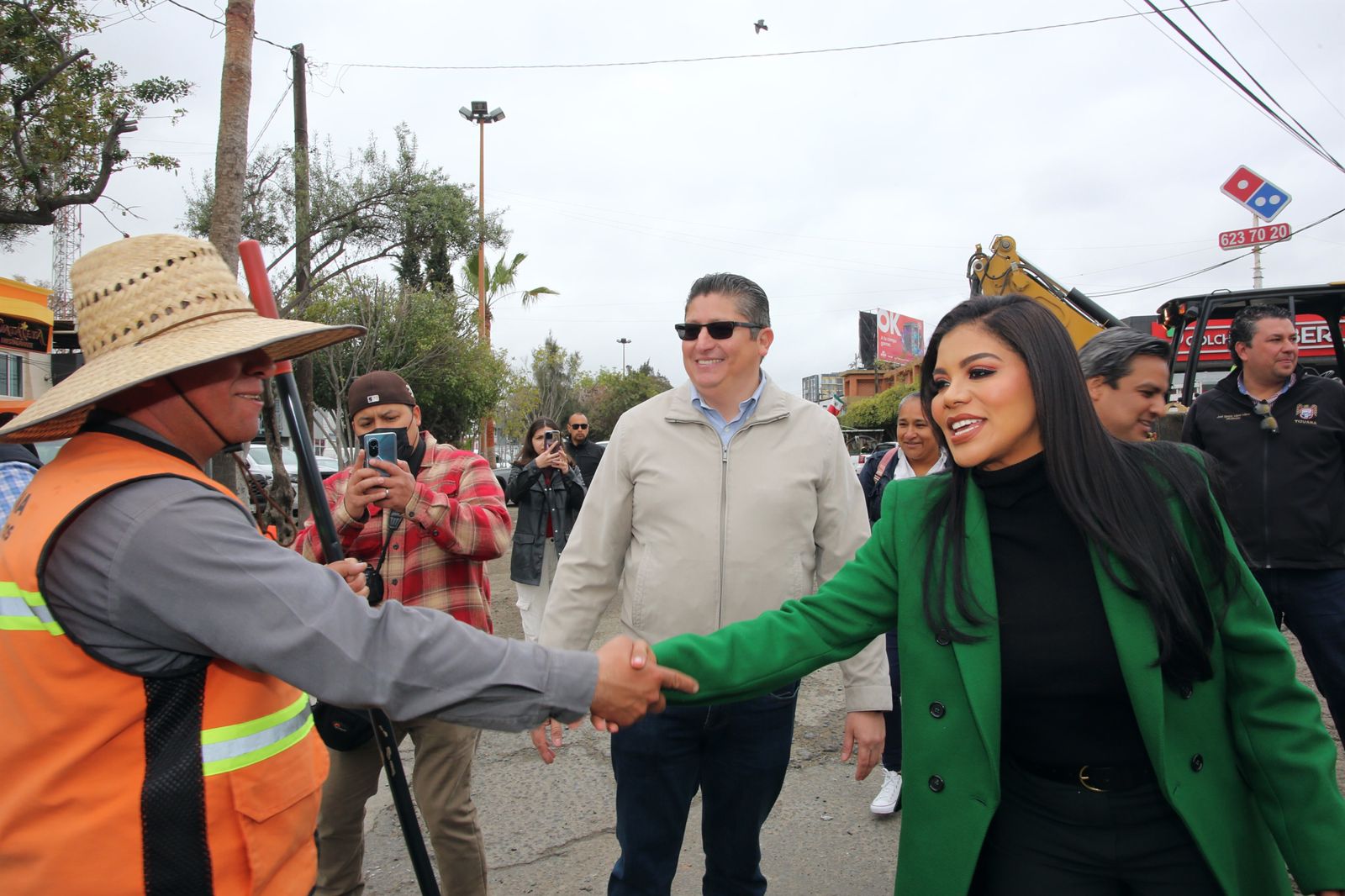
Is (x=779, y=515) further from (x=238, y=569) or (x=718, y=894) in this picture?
(x=238, y=569)

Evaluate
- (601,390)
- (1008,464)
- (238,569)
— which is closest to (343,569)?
(238,569)

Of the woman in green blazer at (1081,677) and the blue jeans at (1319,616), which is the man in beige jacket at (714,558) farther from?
the blue jeans at (1319,616)

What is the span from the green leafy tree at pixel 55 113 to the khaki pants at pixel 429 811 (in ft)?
29.6

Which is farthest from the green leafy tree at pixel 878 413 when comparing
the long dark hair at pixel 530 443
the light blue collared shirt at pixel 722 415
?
the light blue collared shirt at pixel 722 415

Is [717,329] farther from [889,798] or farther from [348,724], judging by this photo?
[889,798]

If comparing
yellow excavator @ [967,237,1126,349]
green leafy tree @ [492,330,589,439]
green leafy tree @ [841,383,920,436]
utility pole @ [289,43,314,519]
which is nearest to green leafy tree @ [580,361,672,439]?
green leafy tree @ [492,330,589,439]

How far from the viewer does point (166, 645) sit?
1484 mm

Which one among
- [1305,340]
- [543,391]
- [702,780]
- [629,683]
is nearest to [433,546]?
[702,780]

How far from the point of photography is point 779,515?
105 inches

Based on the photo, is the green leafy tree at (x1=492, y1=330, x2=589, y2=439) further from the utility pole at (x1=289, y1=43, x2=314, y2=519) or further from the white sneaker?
the white sneaker

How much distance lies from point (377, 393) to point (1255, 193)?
16.7 m

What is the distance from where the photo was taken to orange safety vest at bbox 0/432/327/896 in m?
1.43

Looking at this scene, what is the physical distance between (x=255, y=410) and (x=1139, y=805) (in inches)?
80.6

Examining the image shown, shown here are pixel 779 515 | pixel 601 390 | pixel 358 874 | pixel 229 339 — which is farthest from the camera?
pixel 601 390
